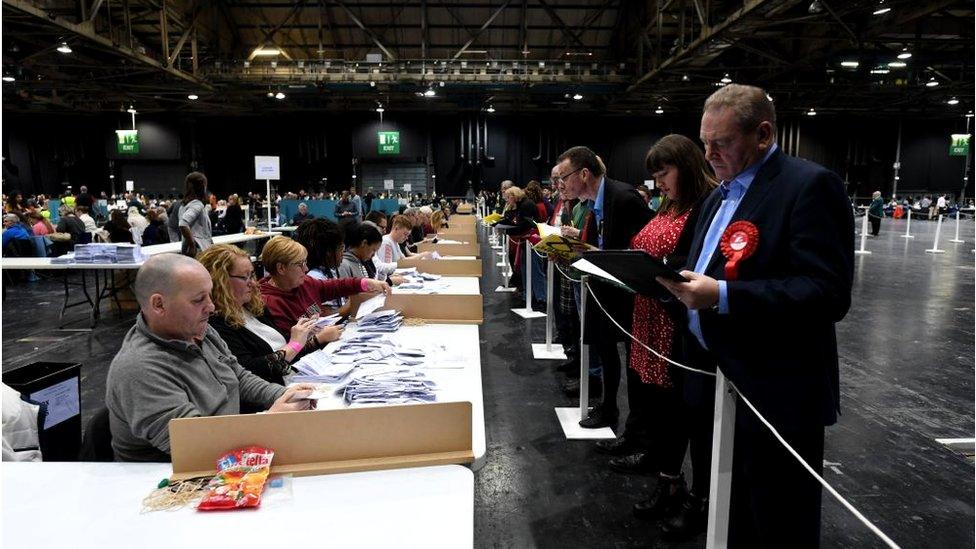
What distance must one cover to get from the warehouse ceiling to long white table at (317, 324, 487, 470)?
11788mm

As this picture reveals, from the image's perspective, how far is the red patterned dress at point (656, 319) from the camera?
7.71 feet

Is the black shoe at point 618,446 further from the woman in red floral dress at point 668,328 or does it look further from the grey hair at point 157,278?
the grey hair at point 157,278

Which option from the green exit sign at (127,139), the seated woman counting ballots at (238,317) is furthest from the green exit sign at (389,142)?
the seated woman counting ballots at (238,317)

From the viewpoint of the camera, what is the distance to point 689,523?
2.34 metres

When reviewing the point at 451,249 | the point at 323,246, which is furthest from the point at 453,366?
the point at 451,249

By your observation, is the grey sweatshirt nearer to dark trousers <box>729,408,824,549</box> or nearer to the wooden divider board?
dark trousers <box>729,408,824,549</box>

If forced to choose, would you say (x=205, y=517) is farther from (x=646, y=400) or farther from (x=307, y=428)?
(x=646, y=400)

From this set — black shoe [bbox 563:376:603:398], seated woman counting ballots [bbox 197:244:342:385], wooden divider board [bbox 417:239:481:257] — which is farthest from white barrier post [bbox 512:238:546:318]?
seated woman counting ballots [bbox 197:244:342:385]

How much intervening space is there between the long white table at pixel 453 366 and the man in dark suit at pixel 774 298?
0.66 metres

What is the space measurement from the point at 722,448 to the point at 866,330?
16.5 feet

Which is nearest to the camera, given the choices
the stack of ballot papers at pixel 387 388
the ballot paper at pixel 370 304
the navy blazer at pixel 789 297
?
the navy blazer at pixel 789 297

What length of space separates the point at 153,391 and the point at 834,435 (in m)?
3.31

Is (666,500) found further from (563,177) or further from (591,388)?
(563,177)

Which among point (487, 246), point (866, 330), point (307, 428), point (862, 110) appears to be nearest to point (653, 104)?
point (862, 110)
